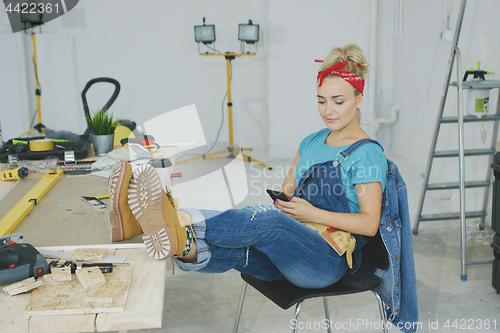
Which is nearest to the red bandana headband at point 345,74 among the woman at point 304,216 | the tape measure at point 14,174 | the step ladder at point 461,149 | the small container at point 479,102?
the woman at point 304,216

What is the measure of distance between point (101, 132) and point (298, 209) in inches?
55.9

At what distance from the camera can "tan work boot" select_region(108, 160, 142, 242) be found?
1144 mm

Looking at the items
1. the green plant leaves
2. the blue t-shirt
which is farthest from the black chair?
the green plant leaves

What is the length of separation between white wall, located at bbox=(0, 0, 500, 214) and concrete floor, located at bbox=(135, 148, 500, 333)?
73.9 inches

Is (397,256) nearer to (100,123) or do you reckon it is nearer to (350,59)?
(350,59)

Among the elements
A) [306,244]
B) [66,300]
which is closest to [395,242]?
[306,244]

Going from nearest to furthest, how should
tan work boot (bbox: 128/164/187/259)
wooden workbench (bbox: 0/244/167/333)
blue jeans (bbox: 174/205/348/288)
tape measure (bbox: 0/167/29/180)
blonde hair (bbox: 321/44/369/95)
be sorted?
wooden workbench (bbox: 0/244/167/333) → tan work boot (bbox: 128/164/187/259) → blue jeans (bbox: 174/205/348/288) → blonde hair (bbox: 321/44/369/95) → tape measure (bbox: 0/167/29/180)

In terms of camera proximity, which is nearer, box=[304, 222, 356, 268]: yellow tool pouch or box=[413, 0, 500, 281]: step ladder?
box=[304, 222, 356, 268]: yellow tool pouch

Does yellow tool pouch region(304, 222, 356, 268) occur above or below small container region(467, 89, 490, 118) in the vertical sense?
below

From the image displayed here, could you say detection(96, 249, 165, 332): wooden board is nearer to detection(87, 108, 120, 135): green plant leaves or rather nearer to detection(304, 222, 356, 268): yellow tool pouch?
detection(304, 222, 356, 268): yellow tool pouch

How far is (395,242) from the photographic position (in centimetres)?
134

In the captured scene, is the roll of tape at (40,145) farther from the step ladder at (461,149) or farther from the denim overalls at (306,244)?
the step ladder at (461,149)

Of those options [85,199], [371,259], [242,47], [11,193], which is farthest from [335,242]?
[242,47]

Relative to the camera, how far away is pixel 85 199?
155cm
